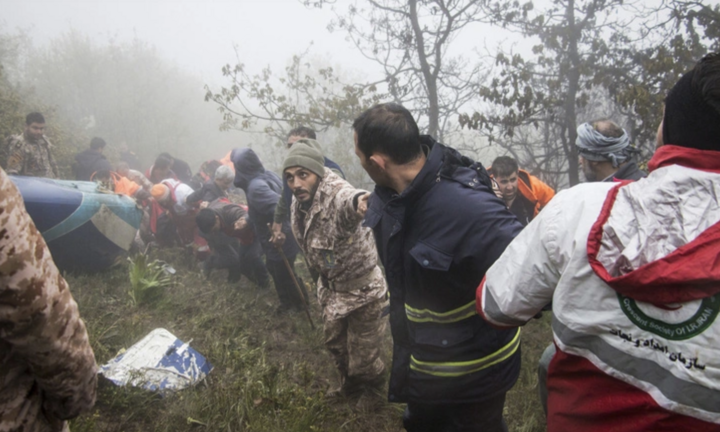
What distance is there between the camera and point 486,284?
1375mm

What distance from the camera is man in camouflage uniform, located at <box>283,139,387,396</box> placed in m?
3.10

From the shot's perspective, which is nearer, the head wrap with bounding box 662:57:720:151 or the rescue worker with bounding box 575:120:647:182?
the head wrap with bounding box 662:57:720:151

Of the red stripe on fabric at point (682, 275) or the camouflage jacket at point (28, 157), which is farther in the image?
the camouflage jacket at point (28, 157)

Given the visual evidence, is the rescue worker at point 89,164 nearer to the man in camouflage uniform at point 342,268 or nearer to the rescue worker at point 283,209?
the rescue worker at point 283,209

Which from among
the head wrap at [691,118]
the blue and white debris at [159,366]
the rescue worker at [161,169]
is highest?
the head wrap at [691,118]

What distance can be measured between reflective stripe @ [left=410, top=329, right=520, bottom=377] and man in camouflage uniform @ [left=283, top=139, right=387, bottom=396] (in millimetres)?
1196

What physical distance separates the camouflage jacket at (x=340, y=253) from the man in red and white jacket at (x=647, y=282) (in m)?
1.97

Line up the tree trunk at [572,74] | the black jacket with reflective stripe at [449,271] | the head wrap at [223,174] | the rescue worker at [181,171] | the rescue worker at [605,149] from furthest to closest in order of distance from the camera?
the rescue worker at [181,171]
the tree trunk at [572,74]
the head wrap at [223,174]
the rescue worker at [605,149]
the black jacket with reflective stripe at [449,271]

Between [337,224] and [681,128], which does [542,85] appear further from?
[681,128]

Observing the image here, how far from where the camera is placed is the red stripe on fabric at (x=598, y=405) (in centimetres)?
96

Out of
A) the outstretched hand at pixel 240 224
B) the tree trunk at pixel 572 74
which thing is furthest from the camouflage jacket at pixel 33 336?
the tree trunk at pixel 572 74

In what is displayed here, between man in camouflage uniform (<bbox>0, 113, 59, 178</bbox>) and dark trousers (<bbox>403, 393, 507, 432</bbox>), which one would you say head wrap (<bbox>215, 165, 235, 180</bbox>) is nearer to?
man in camouflage uniform (<bbox>0, 113, 59, 178</bbox>)

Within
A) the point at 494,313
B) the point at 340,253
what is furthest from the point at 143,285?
the point at 494,313

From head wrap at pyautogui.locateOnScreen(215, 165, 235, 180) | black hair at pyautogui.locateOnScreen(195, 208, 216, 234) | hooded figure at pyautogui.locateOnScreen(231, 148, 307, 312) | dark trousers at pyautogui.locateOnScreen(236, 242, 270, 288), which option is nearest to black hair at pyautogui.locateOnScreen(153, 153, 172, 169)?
head wrap at pyautogui.locateOnScreen(215, 165, 235, 180)
